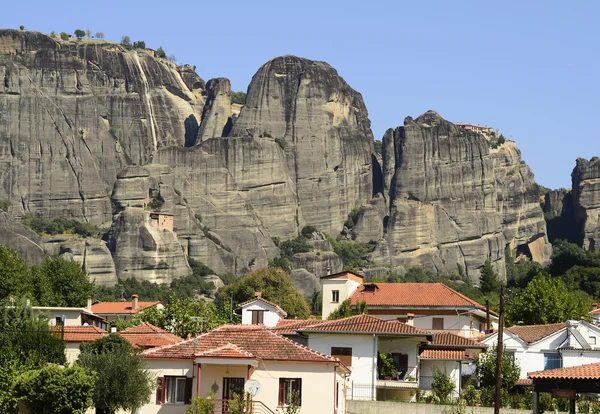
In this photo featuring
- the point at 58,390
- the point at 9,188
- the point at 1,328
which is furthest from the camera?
the point at 9,188

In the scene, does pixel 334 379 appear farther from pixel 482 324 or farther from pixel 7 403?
pixel 482 324

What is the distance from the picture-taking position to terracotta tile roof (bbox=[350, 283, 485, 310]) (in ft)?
277

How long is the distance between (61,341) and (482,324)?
1495 inches

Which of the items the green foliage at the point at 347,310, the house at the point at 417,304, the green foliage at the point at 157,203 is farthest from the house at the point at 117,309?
the green foliage at the point at 157,203

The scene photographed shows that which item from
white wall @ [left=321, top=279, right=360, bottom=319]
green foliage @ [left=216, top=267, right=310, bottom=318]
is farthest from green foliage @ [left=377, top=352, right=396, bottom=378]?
green foliage @ [left=216, top=267, right=310, bottom=318]

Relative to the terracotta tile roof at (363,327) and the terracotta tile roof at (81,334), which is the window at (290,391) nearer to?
the terracotta tile roof at (363,327)

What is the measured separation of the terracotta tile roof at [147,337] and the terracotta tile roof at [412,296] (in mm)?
28019

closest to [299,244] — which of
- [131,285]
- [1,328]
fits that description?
[131,285]

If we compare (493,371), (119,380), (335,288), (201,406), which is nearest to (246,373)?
(201,406)

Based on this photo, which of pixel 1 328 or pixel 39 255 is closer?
pixel 1 328

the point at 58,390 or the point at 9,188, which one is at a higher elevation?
the point at 9,188

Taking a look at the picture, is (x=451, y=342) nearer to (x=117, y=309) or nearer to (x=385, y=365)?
(x=385, y=365)

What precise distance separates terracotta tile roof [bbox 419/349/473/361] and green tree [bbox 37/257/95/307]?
5331 centimetres

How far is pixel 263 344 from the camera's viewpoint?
4575 centimetres
